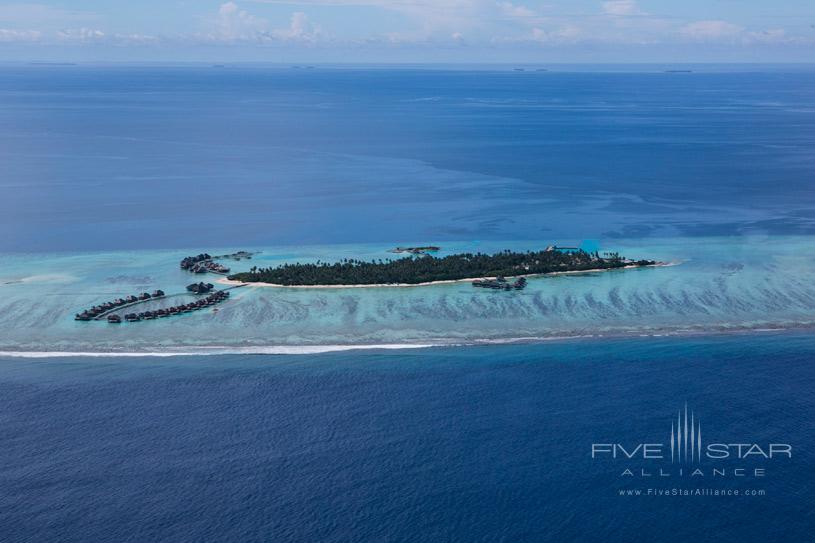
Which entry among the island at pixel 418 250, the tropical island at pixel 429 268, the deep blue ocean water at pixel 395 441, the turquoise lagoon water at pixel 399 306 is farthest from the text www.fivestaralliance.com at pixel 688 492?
the island at pixel 418 250

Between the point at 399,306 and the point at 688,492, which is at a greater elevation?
the point at 399,306

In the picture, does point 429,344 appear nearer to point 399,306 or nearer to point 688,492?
point 399,306

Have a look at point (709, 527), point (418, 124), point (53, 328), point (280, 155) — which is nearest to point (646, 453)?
point (709, 527)

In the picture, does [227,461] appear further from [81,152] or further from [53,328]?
[81,152]

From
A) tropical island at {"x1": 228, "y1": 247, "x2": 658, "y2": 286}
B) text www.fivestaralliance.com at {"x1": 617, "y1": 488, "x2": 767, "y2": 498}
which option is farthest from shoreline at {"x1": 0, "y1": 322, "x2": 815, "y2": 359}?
text www.fivestaralliance.com at {"x1": 617, "y1": 488, "x2": 767, "y2": 498}

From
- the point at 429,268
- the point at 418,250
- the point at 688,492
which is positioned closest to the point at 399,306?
the point at 429,268
